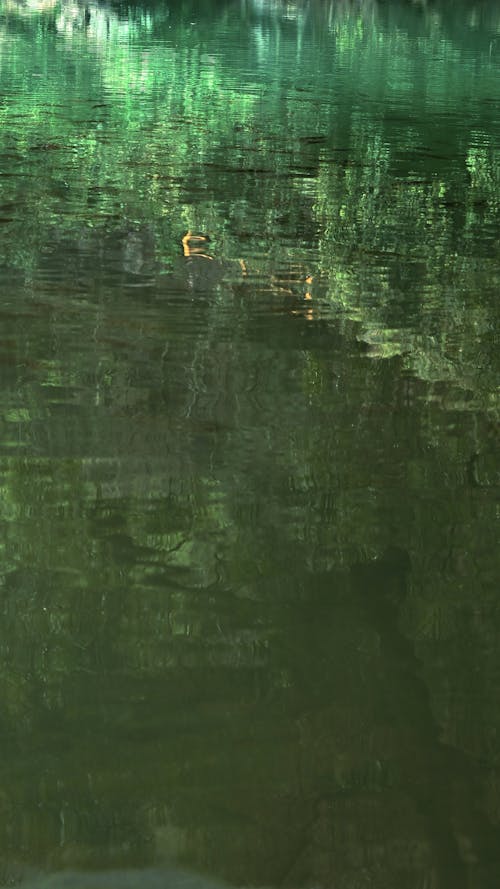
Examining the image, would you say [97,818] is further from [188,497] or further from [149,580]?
[188,497]

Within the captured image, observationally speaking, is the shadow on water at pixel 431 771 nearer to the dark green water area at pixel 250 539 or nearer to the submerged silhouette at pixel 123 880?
the dark green water area at pixel 250 539

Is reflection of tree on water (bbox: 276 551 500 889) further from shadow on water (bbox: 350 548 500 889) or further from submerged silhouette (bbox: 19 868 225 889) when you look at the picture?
submerged silhouette (bbox: 19 868 225 889)

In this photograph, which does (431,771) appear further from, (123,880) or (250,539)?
(250,539)

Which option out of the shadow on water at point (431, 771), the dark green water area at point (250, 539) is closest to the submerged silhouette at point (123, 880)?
the dark green water area at point (250, 539)

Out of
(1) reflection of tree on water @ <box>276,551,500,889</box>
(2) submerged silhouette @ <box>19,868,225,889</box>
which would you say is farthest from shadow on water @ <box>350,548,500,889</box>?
(2) submerged silhouette @ <box>19,868,225,889</box>

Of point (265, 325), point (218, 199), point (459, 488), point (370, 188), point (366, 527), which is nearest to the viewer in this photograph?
point (366, 527)

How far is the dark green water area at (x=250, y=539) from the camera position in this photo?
121 inches

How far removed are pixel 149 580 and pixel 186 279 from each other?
5.45 m

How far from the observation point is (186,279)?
941 centimetres

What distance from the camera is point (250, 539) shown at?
475cm

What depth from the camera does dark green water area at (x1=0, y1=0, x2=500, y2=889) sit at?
3.08 meters

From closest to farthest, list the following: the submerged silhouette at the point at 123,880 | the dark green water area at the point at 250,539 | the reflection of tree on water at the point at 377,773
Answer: the submerged silhouette at the point at 123,880 → the reflection of tree on water at the point at 377,773 → the dark green water area at the point at 250,539

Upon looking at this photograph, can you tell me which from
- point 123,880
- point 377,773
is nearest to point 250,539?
point 377,773

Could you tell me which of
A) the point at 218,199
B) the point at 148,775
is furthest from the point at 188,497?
the point at 218,199
